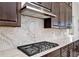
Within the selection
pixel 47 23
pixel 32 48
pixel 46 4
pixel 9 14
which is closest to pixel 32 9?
pixel 9 14

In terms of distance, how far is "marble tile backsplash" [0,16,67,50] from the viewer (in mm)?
1645

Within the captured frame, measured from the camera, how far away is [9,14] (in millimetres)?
1187

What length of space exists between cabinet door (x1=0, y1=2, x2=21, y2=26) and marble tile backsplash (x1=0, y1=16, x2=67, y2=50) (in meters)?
0.43

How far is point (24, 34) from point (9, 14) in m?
0.86

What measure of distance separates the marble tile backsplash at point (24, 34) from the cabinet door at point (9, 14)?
0.43 metres

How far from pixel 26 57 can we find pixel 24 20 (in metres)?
0.92

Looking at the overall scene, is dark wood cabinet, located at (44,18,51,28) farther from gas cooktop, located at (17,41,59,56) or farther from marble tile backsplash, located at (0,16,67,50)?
gas cooktop, located at (17,41,59,56)

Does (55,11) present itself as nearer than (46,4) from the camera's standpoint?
No

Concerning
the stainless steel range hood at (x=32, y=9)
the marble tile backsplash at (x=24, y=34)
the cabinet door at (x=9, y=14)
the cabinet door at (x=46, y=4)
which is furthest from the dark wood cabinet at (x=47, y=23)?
the cabinet door at (x=9, y=14)

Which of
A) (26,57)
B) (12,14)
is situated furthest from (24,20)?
(26,57)

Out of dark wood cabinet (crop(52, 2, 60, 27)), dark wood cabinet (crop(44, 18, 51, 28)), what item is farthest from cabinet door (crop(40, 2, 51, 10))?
dark wood cabinet (crop(44, 18, 51, 28))

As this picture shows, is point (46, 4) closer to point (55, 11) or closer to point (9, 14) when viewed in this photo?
point (55, 11)

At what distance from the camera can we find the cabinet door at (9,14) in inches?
43.4

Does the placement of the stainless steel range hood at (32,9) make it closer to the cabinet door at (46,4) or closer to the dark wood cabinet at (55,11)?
the cabinet door at (46,4)
